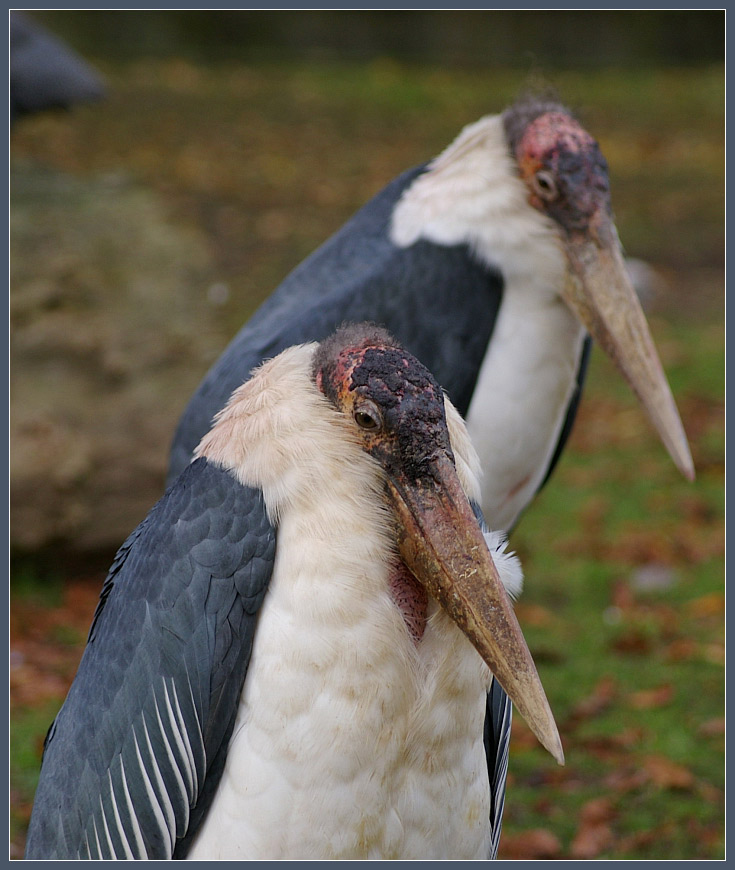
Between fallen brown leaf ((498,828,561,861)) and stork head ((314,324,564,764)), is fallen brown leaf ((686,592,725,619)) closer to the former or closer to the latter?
fallen brown leaf ((498,828,561,861))

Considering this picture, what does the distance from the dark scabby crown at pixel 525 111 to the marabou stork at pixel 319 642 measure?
4.83 feet

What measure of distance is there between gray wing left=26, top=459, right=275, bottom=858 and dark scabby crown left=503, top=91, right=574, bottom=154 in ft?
5.52

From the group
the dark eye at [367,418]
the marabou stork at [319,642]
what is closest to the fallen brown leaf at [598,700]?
the marabou stork at [319,642]

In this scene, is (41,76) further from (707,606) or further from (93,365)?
(707,606)

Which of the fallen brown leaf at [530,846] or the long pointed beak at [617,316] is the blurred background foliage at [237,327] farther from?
the long pointed beak at [617,316]

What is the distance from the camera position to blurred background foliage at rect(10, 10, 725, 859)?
430 centimetres

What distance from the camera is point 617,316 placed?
3.38 metres

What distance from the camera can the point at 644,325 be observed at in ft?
11.1

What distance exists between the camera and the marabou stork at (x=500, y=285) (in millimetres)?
3324

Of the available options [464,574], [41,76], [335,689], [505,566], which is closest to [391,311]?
[505,566]

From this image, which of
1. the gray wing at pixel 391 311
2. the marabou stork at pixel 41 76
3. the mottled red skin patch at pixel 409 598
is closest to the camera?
the mottled red skin patch at pixel 409 598

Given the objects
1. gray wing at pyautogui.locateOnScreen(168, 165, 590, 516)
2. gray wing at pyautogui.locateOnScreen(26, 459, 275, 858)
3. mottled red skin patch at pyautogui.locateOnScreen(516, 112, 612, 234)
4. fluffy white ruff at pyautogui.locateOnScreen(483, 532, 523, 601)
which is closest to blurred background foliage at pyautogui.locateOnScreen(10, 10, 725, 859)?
mottled red skin patch at pyautogui.locateOnScreen(516, 112, 612, 234)

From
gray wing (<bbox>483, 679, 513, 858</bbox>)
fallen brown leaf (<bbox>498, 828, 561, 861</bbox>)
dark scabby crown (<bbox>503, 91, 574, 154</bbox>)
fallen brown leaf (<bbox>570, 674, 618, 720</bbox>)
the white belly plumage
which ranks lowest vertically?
fallen brown leaf (<bbox>570, 674, 618, 720</bbox>)

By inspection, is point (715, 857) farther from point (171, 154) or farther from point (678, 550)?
point (171, 154)
